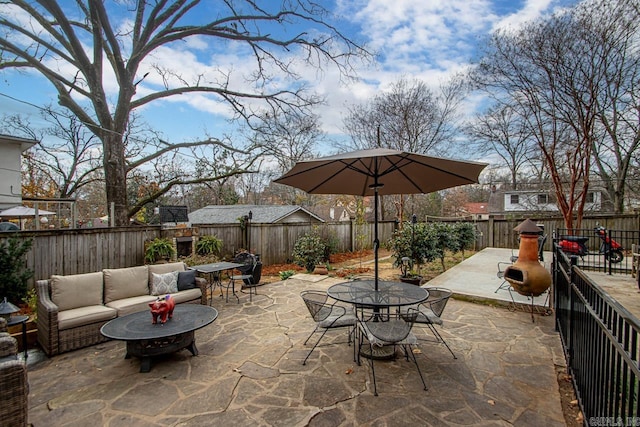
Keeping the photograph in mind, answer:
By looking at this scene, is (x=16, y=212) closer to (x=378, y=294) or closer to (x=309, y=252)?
(x=309, y=252)

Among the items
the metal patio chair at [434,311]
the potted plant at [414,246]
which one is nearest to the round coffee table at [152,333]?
the metal patio chair at [434,311]

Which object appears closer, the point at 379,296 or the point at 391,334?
the point at 391,334

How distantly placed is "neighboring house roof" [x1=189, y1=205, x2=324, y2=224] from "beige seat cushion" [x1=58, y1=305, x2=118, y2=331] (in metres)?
7.85

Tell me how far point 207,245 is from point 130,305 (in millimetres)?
4006

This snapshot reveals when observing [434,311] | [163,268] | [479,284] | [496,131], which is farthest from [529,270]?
[496,131]

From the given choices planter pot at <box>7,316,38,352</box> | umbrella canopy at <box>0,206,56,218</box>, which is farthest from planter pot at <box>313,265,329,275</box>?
umbrella canopy at <box>0,206,56,218</box>

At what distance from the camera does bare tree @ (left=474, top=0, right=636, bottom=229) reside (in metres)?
7.12

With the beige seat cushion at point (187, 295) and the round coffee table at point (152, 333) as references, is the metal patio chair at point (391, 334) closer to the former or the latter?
the round coffee table at point (152, 333)

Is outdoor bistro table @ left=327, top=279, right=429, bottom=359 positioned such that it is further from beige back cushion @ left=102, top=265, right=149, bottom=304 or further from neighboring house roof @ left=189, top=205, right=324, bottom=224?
neighboring house roof @ left=189, top=205, right=324, bottom=224

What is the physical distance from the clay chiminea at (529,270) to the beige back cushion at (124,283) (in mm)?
5940

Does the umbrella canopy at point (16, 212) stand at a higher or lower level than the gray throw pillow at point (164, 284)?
higher

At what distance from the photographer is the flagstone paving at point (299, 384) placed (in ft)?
7.72

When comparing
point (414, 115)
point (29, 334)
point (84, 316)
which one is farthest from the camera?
point (414, 115)

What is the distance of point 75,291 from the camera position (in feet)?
13.0
